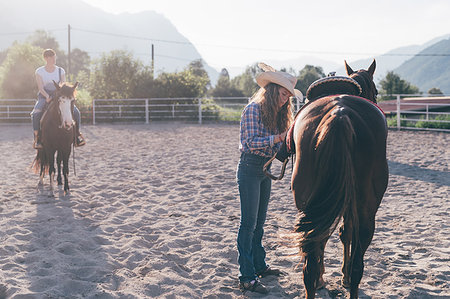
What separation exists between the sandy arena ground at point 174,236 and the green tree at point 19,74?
16.0 m

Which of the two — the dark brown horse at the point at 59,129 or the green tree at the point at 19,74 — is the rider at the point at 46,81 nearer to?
the dark brown horse at the point at 59,129

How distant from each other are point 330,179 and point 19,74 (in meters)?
23.8

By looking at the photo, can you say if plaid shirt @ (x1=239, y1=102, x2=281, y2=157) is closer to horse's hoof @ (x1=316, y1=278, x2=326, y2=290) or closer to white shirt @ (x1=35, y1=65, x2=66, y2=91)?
horse's hoof @ (x1=316, y1=278, x2=326, y2=290)

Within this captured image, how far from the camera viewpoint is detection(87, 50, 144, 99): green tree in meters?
23.4

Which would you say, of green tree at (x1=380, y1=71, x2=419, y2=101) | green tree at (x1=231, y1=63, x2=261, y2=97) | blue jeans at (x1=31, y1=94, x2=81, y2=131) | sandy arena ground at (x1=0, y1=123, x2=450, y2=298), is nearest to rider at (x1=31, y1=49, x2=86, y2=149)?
blue jeans at (x1=31, y1=94, x2=81, y2=131)

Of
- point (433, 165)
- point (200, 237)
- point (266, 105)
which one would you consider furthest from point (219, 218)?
point (433, 165)

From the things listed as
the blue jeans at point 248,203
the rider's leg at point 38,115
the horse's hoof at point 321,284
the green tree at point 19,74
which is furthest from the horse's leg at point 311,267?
the green tree at point 19,74

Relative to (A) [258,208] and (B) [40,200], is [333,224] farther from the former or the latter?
(B) [40,200]

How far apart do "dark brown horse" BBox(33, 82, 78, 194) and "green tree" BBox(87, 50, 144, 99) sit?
17.4 metres

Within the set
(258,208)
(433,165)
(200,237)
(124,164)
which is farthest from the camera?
(124,164)

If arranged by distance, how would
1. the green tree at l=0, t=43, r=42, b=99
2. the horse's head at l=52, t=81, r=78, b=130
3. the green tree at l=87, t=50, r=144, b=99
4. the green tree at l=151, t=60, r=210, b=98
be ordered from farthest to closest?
the green tree at l=87, t=50, r=144, b=99, the green tree at l=151, t=60, r=210, b=98, the green tree at l=0, t=43, r=42, b=99, the horse's head at l=52, t=81, r=78, b=130

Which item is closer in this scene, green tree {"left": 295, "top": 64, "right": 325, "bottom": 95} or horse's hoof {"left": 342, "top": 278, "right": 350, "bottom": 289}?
horse's hoof {"left": 342, "top": 278, "right": 350, "bottom": 289}

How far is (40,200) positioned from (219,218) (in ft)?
8.89

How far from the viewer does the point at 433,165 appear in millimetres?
8016
